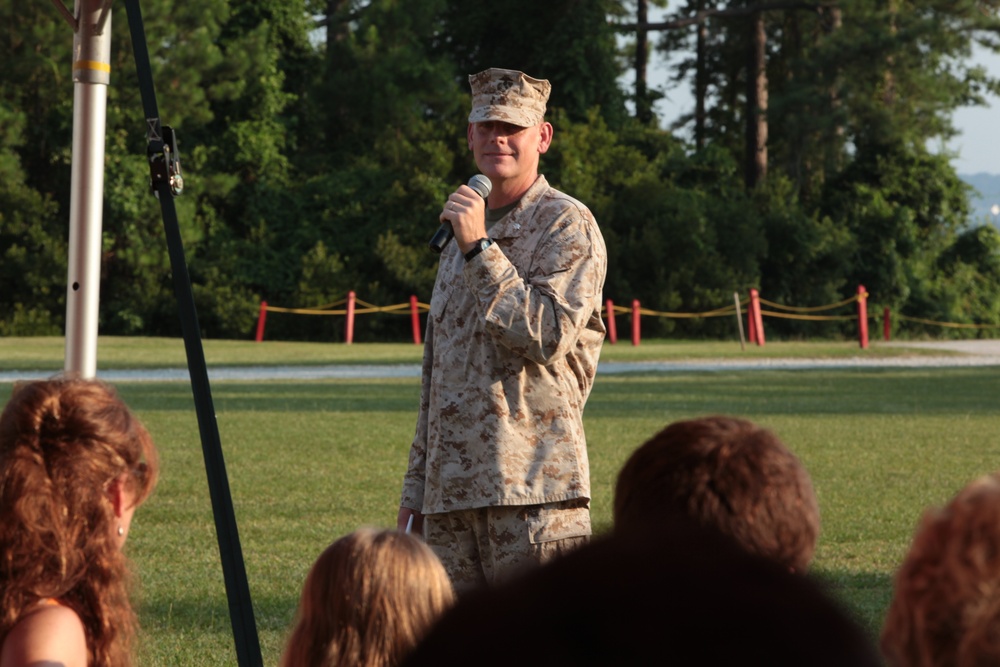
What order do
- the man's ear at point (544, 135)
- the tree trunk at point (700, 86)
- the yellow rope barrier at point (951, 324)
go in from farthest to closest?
the tree trunk at point (700, 86), the yellow rope barrier at point (951, 324), the man's ear at point (544, 135)

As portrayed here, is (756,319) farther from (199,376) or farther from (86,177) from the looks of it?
(199,376)

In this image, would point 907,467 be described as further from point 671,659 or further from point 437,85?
point 437,85

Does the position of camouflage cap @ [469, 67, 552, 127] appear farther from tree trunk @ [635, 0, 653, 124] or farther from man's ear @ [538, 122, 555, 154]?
tree trunk @ [635, 0, 653, 124]

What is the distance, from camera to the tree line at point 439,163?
3928 cm

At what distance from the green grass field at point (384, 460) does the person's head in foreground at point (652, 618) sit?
0.20 m

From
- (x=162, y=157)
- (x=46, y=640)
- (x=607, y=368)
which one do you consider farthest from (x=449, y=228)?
(x=607, y=368)

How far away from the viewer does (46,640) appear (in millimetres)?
2666

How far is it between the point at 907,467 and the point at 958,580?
39.1 feet

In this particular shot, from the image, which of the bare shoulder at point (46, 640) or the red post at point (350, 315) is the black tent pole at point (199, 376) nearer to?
the bare shoulder at point (46, 640)

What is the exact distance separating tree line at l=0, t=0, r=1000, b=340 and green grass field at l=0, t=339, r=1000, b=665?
14.0 metres

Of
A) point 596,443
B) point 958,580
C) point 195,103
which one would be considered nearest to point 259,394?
point 596,443

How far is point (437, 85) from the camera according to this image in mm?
42688

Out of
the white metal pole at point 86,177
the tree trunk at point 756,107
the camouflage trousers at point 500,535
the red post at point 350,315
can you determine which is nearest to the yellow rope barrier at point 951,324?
the tree trunk at point 756,107

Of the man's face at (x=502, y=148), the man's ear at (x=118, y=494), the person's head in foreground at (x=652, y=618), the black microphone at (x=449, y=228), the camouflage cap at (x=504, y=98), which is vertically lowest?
the man's ear at (x=118, y=494)
